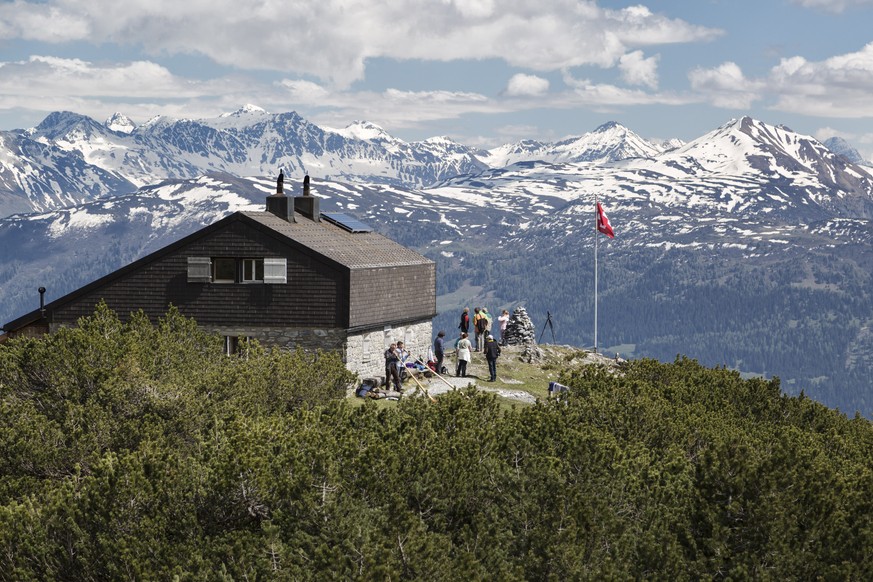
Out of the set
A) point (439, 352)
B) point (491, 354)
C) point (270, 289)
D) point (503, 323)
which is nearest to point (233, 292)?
point (270, 289)

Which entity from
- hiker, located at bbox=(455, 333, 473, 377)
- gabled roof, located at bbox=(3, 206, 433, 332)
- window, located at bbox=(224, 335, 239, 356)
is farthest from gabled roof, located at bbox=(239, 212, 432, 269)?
hiker, located at bbox=(455, 333, 473, 377)

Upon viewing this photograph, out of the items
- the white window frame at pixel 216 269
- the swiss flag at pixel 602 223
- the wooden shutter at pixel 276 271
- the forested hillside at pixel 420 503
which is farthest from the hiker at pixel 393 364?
the swiss flag at pixel 602 223

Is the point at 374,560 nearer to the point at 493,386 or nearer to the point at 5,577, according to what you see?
the point at 5,577

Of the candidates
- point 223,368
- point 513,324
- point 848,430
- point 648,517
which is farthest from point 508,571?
point 513,324

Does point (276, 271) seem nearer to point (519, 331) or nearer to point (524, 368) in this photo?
point (524, 368)

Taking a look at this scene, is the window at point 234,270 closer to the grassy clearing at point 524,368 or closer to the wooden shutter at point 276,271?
the wooden shutter at point 276,271

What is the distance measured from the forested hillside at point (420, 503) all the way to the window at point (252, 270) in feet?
88.8

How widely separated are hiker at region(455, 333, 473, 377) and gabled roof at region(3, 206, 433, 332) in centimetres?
664

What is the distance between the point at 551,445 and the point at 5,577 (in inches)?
511

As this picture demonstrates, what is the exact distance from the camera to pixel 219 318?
58.9 m

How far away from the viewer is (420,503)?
83.8 ft

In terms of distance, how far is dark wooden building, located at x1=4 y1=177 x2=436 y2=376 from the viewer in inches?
2267

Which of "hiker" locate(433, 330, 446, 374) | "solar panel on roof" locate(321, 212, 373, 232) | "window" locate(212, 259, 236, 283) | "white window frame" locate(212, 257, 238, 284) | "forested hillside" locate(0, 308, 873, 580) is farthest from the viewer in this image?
"solar panel on roof" locate(321, 212, 373, 232)

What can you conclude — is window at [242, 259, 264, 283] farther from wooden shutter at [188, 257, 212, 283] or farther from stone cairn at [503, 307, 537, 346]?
stone cairn at [503, 307, 537, 346]
